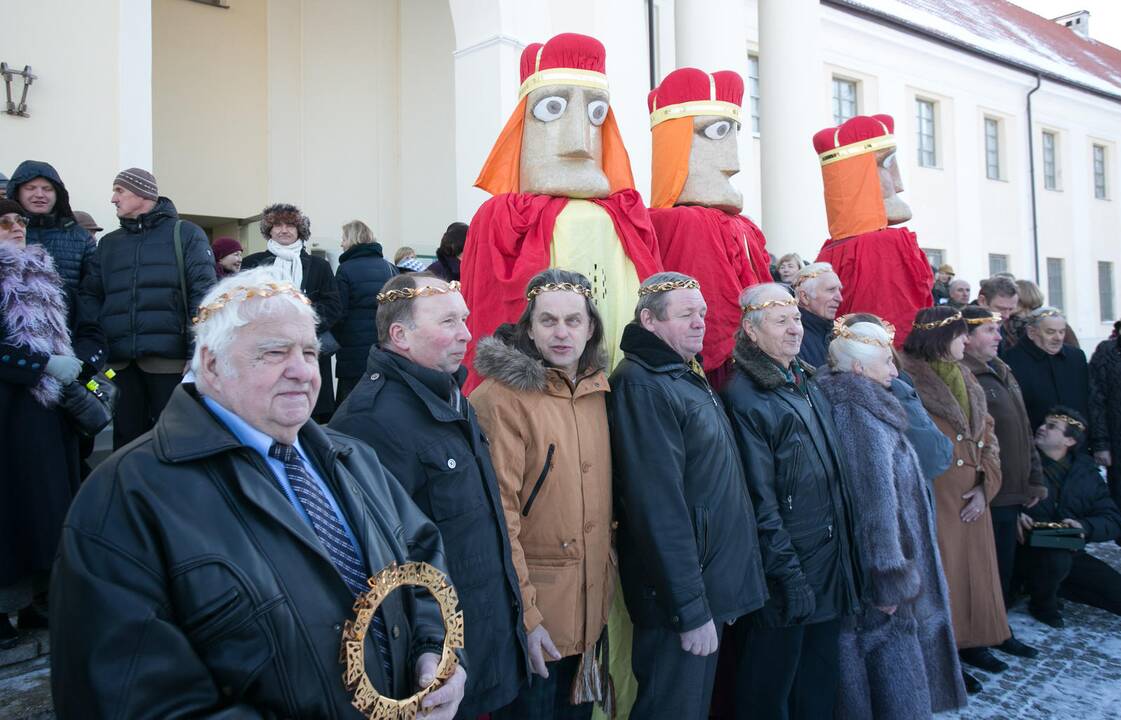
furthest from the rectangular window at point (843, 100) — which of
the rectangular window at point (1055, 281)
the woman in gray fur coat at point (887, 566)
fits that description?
the woman in gray fur coat at point (887, 566)

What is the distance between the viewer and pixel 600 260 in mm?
3498

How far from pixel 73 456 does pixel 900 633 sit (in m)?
3.51

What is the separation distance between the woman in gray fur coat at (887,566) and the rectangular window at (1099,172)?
2170 centimetres

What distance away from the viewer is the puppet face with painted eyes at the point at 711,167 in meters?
3.97

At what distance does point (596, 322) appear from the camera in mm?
2736

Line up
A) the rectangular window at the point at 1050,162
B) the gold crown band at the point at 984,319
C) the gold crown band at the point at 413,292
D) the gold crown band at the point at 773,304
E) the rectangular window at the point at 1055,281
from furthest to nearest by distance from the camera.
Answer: the rectangular window at the point at 1055,281 < the rectangular window at the point at 1050,162 < the gold crown band at the point at 984,319 < the gold crown band at the point at 773,304 < the gold crown band at the point at 413,292

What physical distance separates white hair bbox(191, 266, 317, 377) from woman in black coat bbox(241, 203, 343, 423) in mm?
3193

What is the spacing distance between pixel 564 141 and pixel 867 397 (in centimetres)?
164

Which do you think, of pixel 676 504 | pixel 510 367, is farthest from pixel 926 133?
pixel 510 367

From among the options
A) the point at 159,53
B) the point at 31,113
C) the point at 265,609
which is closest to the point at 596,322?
the point at 265,609

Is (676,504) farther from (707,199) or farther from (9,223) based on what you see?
(9,223)

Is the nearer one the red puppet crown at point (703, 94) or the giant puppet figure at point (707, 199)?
the giant puppet figure at point (707, 199)

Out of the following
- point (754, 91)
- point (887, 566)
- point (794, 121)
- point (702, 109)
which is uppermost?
point (754, 91)

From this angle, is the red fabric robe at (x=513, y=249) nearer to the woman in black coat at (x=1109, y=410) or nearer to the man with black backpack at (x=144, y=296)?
the man with black backpack at (x=144, y=296)
